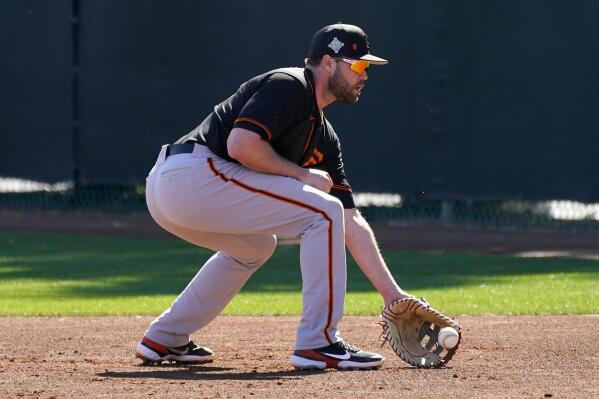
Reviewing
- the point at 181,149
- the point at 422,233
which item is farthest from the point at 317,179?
the point at 422,233

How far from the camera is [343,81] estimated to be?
5.89 metres

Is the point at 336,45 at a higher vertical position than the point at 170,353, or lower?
higher

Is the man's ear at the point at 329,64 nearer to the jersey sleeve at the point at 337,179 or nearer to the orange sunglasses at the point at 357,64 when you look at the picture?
the orange sunglasses at the point at 357,64

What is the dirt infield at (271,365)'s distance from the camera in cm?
533

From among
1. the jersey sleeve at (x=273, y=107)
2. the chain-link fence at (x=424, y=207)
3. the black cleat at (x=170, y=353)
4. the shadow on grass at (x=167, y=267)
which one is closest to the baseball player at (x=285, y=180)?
the jersey sleeve at (x=273, y=107)

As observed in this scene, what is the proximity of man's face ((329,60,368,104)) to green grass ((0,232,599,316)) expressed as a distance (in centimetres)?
308

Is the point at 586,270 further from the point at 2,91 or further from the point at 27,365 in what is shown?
the point at 2,91

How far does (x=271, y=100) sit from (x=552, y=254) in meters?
7.33

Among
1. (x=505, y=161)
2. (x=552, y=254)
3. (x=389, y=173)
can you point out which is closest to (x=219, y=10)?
(x=389, y=173)

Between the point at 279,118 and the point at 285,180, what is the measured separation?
0.29 m

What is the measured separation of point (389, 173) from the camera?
1429 centimetres

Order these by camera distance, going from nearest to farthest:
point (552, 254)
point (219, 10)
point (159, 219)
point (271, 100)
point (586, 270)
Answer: point (271, 100) → point (159, 219) → point (586, 270) → point (552, 254) → point (219, 10)

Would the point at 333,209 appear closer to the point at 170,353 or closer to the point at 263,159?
the point at 263,159

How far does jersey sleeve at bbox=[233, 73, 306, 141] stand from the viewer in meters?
5.61
